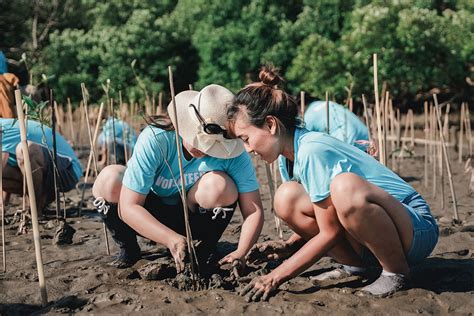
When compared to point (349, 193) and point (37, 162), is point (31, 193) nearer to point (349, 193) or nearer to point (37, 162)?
point (349, 193)

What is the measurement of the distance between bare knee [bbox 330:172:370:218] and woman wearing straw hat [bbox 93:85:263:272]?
0.56m

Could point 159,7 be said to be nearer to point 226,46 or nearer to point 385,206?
point 226,46

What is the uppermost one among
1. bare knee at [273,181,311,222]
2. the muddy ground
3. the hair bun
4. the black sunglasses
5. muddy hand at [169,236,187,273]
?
the hair bun

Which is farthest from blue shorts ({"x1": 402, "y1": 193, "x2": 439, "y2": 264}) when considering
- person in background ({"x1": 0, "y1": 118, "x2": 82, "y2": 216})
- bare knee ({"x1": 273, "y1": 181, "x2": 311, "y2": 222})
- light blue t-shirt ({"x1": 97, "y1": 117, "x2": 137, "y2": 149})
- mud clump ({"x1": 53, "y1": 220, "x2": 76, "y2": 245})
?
light blue t-shirt ({"x1": 97, "y1": 117, "x2": 137, "y2": 149})

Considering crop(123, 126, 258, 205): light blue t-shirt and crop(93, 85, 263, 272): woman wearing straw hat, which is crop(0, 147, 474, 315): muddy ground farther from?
crop(123, 126, 258, 205): light blue t-shirt

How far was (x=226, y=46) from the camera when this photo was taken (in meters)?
10.9

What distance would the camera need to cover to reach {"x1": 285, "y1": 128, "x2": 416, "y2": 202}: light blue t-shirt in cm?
227

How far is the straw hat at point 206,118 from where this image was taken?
2.58 meters

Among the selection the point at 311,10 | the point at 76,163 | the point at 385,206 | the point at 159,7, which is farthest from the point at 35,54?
the point at 385,206

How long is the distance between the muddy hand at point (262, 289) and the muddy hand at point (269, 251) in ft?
1.12

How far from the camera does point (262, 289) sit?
238 cm

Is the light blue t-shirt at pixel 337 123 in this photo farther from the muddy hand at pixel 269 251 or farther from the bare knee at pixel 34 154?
the muddy hand at pixel 269 251

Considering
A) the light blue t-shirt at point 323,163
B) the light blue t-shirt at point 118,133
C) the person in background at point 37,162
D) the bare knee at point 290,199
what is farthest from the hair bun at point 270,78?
the light blue t-shirt at point 118,133

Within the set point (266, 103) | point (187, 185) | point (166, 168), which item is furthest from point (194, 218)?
point (266, 103)
